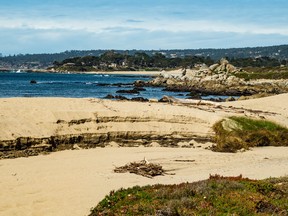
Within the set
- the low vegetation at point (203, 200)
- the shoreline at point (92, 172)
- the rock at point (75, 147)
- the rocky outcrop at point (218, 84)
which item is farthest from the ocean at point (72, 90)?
the low vegetation at point (203, 200)

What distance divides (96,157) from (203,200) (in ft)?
27.1

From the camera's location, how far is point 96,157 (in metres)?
16.7

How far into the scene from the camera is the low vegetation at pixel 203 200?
8531 mm

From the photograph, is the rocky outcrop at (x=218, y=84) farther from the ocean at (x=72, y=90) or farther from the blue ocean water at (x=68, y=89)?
the blue ocean water at (x=68, y=89)

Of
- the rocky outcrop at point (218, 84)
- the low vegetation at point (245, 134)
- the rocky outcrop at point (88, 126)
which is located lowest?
the rocky outcrop at point (218, 84)

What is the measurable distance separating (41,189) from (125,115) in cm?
847

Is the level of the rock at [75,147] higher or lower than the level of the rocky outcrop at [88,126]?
lower

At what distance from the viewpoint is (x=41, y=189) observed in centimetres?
1228

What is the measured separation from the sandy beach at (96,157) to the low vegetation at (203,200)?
5.32ft

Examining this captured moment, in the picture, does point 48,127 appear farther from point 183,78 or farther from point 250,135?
point 183,78

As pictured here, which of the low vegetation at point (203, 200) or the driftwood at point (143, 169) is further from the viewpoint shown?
the driftwood at point (143, 169)

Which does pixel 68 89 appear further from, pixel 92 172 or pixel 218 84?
pixel 92 172

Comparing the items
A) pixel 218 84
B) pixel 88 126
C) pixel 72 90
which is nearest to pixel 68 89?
pixel 72 90

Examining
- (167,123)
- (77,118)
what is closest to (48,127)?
(77,118)
